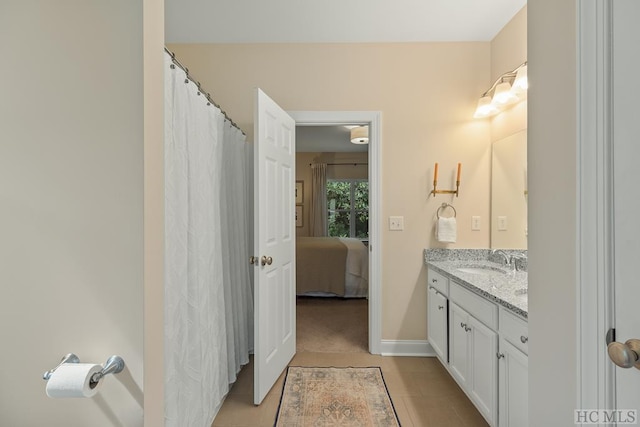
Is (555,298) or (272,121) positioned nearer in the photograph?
(555,298)

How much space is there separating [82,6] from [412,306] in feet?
8.81

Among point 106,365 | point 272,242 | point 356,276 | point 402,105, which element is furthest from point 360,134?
point 106,365

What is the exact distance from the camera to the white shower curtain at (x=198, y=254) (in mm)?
1342

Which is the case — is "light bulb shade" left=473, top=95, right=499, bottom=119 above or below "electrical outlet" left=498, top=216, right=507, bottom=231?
above

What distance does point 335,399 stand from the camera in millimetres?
1966

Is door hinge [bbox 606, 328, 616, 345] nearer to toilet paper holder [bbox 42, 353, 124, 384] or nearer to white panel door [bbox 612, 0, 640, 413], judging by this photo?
white panel door [bbox 612, 0, 640, 413]

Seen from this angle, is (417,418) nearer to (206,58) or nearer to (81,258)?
(81,258)

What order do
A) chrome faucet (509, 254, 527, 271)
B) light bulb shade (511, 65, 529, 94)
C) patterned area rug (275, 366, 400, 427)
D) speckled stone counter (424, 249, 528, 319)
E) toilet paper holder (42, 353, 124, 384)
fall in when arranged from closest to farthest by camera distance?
toilet paper holder (42, 353, 124, 384) → speckled stone counter (424, 249, 528, 319) → patterned area rug (275, 366, 400, 427) → light bulb shade (511, 65, 529, 94) → chrome faucet (509, 254, 527, 271)

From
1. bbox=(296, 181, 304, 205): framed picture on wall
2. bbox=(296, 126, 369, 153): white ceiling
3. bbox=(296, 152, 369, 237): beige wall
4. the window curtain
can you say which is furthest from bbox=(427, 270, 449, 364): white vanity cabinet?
bbox=(296, 181, 304, 205): framed picture on wall

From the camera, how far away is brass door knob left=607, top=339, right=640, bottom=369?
65 cm

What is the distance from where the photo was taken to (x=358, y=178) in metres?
7.11

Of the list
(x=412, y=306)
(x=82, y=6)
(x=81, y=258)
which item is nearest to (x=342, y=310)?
(x=412, y=306)

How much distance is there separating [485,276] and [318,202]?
5263 millimetres

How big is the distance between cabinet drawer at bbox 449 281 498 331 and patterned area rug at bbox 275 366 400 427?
0.77 m
